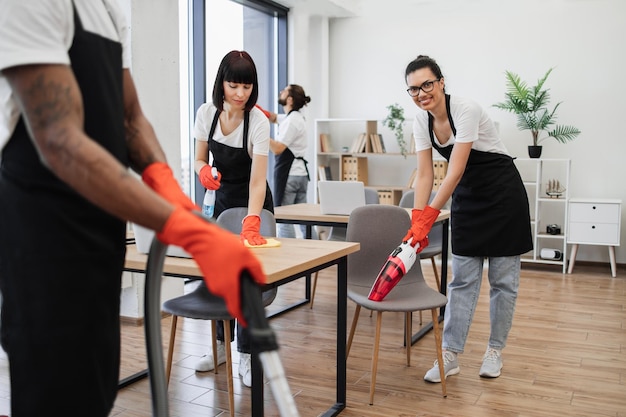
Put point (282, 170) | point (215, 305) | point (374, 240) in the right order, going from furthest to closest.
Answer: point (282, 170), point (374, 240), point (215, 305)

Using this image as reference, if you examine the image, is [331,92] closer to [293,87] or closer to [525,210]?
[293,87]

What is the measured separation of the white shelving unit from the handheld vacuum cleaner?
3.70 m

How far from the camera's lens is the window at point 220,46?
5332 millimetres

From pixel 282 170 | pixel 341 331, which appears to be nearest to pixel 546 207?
pixel 282 170

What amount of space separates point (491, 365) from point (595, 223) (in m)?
3.07

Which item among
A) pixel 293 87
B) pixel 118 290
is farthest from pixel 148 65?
pixel 118 290

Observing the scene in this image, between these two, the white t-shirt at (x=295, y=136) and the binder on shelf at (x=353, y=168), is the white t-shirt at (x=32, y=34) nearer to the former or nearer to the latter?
the white t-shirt at (x=295, y=136)

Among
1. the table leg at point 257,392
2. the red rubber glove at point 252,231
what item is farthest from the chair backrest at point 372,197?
the table leg at point 257,392

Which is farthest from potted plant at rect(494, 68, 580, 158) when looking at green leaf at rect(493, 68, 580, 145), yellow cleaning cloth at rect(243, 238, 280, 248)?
yellow cleaning cloth at rect(243, 238, 280, 248)

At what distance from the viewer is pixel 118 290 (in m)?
1.22

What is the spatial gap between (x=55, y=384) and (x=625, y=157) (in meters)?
5.89

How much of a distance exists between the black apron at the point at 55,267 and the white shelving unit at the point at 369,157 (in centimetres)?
545

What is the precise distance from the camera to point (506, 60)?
247 inches

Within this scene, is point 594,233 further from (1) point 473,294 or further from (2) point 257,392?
(2) point 257,392
